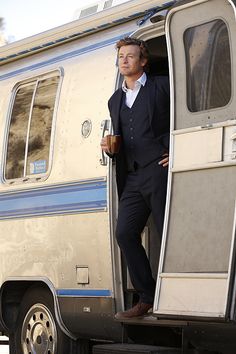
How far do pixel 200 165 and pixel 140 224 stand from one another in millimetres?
961

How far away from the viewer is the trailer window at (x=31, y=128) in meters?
9.11

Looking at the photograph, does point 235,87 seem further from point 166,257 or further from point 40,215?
point 40,215

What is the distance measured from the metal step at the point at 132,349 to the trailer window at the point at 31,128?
78.6 inches

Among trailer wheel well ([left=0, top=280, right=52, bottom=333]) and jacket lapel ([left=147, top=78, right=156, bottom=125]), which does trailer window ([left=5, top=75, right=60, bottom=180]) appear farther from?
jacket lapel ([left=147, top=78, right=156, bottom=125])

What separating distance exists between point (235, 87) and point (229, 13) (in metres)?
0.53

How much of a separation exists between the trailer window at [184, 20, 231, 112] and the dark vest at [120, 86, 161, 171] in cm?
54

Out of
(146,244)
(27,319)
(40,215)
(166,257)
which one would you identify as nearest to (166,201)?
(166,257)

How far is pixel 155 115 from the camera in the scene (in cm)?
770

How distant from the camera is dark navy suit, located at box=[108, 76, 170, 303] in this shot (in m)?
7.68

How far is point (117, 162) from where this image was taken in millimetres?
7898

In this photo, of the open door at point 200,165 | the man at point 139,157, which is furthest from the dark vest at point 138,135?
the open door at point 200,165

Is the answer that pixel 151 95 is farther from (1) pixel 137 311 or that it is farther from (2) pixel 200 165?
(1) pixel 137 311

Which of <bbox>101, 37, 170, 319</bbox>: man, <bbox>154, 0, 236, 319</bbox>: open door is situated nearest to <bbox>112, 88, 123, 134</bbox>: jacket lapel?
<bbox>101, 37, 170, 319</bbox>: man

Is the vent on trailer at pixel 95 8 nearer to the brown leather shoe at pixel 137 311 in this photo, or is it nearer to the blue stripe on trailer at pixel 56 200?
the blue stripe on trailer at pixel 56 200
